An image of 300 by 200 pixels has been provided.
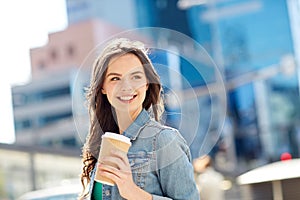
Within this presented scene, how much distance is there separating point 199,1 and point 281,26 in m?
32.2

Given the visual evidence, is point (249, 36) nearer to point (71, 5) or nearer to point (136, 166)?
point (71, 5)

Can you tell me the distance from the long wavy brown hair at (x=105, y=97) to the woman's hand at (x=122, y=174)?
0.28m

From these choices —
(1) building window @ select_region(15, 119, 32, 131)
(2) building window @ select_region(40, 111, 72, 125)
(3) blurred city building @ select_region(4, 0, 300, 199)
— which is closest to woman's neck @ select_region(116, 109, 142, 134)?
(3) blurred city building @ select_region(4, 0, 300, 199)

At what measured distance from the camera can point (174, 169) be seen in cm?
232

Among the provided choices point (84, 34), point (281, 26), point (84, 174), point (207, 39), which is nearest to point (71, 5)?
point (84, 34)

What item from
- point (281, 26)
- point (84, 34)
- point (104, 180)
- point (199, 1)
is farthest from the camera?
point (84, 34)

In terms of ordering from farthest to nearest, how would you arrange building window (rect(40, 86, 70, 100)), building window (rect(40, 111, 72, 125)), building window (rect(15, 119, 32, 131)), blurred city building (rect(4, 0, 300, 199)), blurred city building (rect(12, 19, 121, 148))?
building window (rect(15, 119, 32, 131)) → building window (rect(40, 111, 72, 125)) → blurred city building (rect(12, 19, 121, 148)) → building window (rect(40, 86, 70, 100)) → blurred city building (rect(4, 0, 300, 199))

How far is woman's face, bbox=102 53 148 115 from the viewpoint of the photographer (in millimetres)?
2443

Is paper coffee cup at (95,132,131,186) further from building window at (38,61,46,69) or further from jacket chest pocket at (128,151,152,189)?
building window at (38,61,46,69)

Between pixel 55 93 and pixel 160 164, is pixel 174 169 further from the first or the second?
pixel 55 93

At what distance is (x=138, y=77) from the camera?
2.45 m

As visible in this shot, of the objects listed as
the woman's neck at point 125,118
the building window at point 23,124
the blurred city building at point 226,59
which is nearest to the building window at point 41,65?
the blurred city building at point 226,59

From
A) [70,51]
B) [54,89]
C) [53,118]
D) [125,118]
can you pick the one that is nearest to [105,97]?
[125,118]

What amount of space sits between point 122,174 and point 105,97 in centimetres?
37
